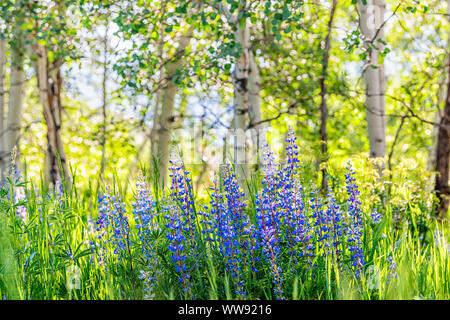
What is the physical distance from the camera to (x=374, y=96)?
21.3 ft

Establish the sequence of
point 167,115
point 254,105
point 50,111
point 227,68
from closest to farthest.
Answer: point 227,68 < point 254,105 < point 50,111 < point 167,115

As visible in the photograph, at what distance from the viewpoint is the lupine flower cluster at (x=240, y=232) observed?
219cm

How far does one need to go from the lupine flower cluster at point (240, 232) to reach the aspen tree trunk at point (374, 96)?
4.18 m

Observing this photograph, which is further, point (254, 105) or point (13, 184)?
point (254, 105)

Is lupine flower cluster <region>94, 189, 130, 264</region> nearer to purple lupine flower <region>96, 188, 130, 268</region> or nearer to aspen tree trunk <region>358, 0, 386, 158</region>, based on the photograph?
purple lupine flower <region>96, 188, 130, 268</region>

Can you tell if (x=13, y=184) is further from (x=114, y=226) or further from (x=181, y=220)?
(x=181, y=220)

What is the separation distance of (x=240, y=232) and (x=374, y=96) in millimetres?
4826

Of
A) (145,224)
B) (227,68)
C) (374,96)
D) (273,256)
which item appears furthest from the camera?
(374,96)

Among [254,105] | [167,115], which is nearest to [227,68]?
[254,105]

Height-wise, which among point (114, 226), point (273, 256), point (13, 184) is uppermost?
point (13, 184)

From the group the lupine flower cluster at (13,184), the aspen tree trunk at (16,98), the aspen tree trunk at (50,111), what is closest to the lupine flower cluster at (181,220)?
the lupine flower cluster at (13,184)
